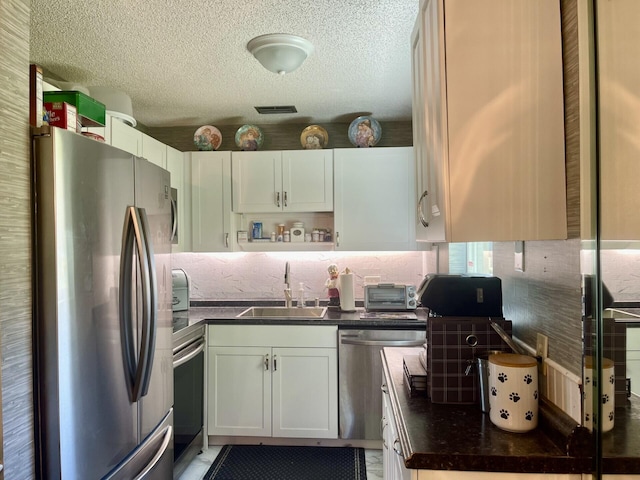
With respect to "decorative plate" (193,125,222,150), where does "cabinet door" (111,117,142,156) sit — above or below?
below

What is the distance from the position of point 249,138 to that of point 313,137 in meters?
0.52

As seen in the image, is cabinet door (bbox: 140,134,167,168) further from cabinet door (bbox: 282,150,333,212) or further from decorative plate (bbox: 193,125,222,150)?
cabinet door (bbox: 282,150,333,212)

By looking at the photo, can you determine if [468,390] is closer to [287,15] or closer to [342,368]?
[342,368]

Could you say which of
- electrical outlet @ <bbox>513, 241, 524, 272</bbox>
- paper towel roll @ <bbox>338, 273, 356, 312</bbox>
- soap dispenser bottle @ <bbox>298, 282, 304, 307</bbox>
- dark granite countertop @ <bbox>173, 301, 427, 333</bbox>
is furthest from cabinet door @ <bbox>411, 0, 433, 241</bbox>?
soap dispenser bottle @ <bbox>298, 282, 304, 307</bbox>

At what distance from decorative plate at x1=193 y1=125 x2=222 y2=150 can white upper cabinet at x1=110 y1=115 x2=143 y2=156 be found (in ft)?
2.43

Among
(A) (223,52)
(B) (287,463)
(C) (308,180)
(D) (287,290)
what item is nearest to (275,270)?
(D) (287,290)

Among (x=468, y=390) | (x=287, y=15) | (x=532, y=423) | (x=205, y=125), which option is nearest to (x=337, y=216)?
(x=205, y=125)

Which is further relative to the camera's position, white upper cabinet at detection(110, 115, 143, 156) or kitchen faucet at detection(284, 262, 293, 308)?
kitchen faucet at detection(284, 262, 293, 308)

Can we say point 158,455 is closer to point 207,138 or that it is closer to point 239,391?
point 239,391

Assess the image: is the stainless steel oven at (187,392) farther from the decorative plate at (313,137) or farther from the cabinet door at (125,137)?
the decorative plate at (313,137)

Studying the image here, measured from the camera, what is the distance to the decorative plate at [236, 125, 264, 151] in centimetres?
333

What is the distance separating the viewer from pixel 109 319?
144 cm

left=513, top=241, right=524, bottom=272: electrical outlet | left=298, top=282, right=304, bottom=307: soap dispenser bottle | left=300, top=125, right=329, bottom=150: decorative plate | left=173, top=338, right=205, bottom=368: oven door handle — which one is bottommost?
left=173, top=338, right=205, bottom=368: oven door handle

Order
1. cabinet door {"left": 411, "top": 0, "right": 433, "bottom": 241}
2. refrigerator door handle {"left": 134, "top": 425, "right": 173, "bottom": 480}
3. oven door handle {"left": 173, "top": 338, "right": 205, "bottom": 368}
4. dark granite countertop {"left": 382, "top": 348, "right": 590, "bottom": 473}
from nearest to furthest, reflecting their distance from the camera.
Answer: dark granite countertop {"left": 382, "top": 348, "right": 590, "bottom": 473}, cabinet door {"left": 411, "top": 0, "right": 433, "bottom": 241}, refrigerator door handle {"left": 134, "top": 425, "right": 173, "bottom": 480}, oven door handle {"left": 173, "top": 338, "right": 205, "bottom": 368}
